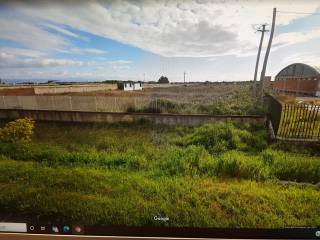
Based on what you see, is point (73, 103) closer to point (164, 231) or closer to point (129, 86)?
point (129, 86)

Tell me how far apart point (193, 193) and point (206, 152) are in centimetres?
27

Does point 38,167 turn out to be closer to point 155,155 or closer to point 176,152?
point 155,155

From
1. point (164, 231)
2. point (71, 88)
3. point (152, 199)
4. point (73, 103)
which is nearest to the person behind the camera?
point (164, 231)

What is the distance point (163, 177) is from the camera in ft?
4.31

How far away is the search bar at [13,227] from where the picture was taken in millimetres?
1143

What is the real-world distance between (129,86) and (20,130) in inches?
31.2

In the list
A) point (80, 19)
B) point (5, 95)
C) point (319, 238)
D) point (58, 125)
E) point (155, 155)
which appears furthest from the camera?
point (58, 125)

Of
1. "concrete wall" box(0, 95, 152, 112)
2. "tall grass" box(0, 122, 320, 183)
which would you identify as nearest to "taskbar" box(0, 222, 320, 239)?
"tall grass" box(0, 122, 320, 183)

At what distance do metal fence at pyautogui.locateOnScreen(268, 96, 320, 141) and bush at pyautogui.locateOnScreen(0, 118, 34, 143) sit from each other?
1.61 meters

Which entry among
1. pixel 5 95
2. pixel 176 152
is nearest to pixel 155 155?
pixel 176 152

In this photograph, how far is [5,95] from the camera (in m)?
1.45

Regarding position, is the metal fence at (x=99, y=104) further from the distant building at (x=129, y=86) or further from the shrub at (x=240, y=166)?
the shrub at (x=240, y=166)

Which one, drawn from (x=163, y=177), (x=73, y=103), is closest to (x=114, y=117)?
(x=73, y=103)

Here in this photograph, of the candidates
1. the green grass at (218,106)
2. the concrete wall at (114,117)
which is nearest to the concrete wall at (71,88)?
the concrete wall at (114,117)
